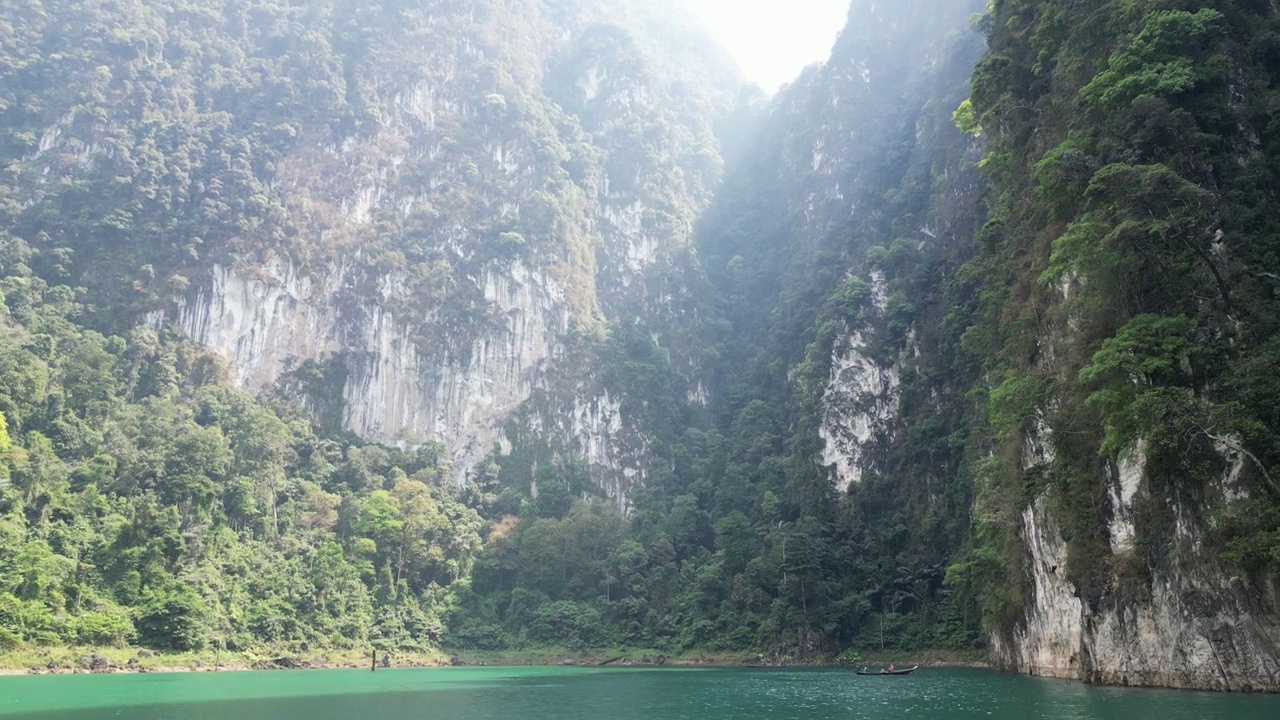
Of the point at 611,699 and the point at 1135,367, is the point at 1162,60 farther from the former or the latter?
the point at 611,699

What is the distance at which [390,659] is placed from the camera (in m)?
54.5

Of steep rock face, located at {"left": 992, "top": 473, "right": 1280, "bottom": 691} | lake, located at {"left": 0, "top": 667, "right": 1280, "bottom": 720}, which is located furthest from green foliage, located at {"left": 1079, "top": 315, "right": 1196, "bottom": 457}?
lake, located at {"left": 0, "top": 667, "right": 1280, "bottom": 720}

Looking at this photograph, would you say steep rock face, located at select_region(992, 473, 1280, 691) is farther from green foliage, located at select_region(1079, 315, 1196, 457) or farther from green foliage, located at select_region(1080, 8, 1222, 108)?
green foliage, located at select_region(1080, 8, 1222, 108)

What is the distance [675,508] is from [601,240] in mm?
36497

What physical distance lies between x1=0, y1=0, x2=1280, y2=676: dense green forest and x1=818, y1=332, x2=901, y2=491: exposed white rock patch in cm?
30

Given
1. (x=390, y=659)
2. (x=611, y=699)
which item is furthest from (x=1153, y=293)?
(x=390, y=659)

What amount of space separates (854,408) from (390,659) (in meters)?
35.0

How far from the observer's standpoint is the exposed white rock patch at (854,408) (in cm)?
6047

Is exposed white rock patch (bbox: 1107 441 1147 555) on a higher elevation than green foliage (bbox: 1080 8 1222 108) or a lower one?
lower

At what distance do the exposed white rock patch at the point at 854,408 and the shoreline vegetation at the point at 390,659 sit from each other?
14591mm

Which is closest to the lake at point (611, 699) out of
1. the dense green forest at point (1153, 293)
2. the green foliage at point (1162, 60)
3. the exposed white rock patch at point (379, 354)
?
the dense green forest at point (1153, 293)

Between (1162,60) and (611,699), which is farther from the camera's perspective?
(611,699)

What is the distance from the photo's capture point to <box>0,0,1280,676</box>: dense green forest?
25.0 meters

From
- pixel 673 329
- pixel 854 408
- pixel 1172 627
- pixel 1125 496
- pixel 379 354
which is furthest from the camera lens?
pixel 673 329
